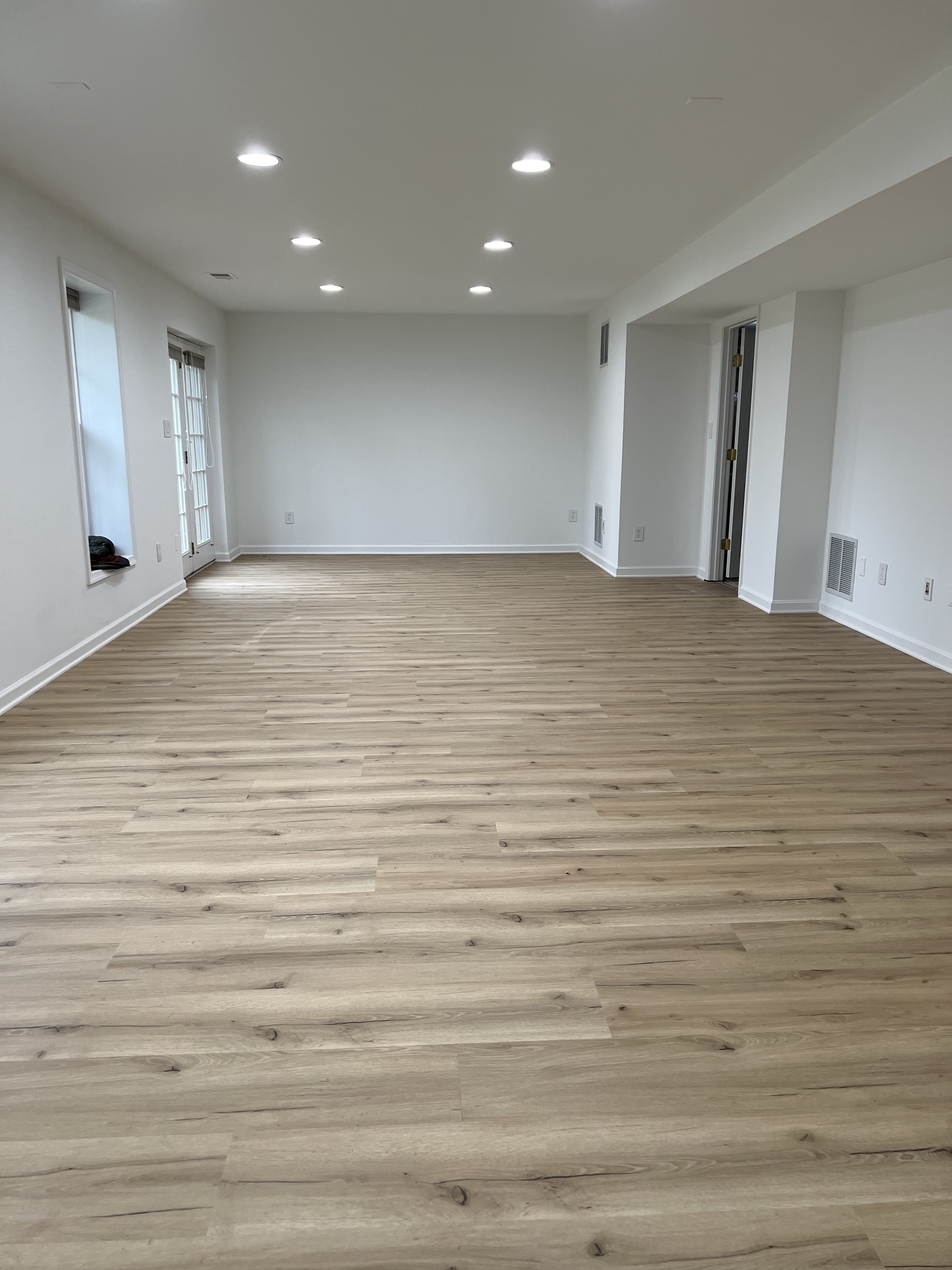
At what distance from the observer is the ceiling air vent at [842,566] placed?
6.02 metres

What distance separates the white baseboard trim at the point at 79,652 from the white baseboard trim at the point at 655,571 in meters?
4.01

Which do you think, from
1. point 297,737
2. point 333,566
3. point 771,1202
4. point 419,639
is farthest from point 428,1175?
point 333,566

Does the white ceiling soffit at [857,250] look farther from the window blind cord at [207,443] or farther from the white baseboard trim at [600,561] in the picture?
the window blind cord at [207,443]

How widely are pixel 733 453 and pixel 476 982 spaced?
6533 millimetres

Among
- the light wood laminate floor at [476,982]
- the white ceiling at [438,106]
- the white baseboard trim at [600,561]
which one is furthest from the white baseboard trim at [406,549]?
the light wood laminate floor at [476,982]

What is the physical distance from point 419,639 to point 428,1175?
4.32 m

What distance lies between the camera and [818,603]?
6.46 metres

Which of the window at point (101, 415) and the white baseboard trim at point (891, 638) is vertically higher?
the window at point (101, 415)

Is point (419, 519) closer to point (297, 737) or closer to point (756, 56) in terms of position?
point (297, 737)

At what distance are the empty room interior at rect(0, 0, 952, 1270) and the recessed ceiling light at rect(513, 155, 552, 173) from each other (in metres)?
0.03

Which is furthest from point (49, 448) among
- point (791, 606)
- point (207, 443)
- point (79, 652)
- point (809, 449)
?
point (791, 606)

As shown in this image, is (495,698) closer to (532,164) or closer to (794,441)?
(532,164)

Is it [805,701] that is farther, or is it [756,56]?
[805,701]

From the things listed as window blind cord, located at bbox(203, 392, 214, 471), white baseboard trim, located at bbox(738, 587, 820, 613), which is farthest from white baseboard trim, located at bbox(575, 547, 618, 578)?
window blind cord, located at bbox(203, 392, 214, 471)
